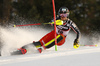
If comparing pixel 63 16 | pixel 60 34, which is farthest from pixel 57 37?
pixel 63 16

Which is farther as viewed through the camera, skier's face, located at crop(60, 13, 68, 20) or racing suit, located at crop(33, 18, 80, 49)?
skier's face, located at crop(60, 13, 68, 20)

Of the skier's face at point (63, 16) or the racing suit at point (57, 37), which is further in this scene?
the skier's face at point (63, 16)

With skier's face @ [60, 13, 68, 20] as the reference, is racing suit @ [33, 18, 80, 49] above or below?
below

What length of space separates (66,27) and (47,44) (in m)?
0.67

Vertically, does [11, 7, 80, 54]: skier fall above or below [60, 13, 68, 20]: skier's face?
below

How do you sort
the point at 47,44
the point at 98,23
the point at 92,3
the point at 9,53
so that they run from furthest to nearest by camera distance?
1. the point at 92,3
2. the point at 98,23
3. the point at 47,44
4. the point at 9,53

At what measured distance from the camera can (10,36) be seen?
18.6ft

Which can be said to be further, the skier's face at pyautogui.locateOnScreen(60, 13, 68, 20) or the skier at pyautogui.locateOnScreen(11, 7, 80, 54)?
the skier's face at pyautogui.locateOnScreen(60, 13, 68, 20)

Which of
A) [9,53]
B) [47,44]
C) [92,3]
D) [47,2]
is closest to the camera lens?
[9,53]

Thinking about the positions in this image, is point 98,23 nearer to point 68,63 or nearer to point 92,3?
point 92,3

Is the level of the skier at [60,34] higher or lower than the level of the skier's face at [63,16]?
lower

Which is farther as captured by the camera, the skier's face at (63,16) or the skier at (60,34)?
the skier's face at (63,16)

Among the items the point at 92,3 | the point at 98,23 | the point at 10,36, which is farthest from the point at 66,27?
the point at 92,3

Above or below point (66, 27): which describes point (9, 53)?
below
